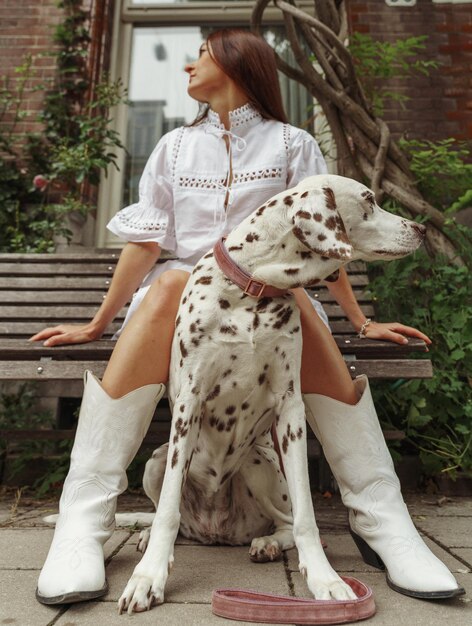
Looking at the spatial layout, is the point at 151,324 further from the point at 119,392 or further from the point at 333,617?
the point at 333,617

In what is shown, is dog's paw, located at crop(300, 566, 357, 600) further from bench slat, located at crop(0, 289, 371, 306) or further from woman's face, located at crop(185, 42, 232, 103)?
bench slat, located at crop(0, 289, 371, 306)

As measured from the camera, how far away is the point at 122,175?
5.12m

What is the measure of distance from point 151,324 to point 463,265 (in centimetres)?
239

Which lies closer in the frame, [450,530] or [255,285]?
[255,285]

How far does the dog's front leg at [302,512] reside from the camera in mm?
1443

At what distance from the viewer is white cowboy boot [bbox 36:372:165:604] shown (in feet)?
5.04

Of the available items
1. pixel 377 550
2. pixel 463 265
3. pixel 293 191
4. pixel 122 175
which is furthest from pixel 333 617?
pixel 122 175

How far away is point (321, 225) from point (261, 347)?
379 millimetres

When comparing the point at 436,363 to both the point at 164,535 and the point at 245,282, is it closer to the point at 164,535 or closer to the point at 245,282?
the point at 245,282

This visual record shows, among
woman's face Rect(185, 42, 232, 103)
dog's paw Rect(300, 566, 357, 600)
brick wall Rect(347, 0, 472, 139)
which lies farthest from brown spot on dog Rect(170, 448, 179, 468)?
brick wall Rect(347, 0, 472, 139)

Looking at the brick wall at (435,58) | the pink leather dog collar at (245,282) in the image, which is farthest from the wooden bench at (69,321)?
the brick wall at (435,58)

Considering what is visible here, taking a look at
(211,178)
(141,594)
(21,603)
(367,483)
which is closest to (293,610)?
(141,594)

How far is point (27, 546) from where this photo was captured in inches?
80.6

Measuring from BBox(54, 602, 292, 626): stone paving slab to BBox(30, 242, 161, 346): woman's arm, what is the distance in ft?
3.62
